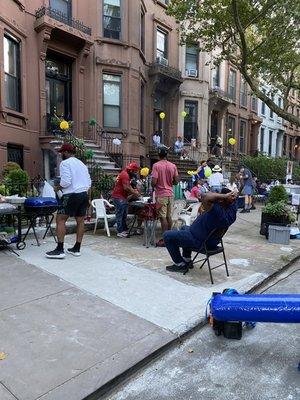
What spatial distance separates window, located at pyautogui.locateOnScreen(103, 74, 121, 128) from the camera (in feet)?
50.5

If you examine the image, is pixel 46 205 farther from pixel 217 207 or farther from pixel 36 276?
pixel 217 207

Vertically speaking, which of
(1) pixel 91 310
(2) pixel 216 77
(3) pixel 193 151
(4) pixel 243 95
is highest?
(2) pixel 216 77

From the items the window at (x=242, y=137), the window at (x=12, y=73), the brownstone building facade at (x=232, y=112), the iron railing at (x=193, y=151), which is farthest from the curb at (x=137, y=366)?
the window at (x=242, y=137)

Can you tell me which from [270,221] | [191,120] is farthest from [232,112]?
[270,221]

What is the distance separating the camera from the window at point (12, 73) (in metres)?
11.7

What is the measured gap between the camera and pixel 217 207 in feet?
15.6

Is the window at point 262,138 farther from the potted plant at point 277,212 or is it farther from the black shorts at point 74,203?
the black shorts at point 74,203

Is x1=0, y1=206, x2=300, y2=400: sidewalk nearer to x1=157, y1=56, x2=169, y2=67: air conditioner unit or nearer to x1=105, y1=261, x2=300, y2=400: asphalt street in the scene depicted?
x1=105, y1=261, x2=300, y2=400: asphalt street

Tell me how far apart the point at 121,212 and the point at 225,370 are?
4967 millimetres

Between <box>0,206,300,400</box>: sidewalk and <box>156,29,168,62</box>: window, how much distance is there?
15.0m

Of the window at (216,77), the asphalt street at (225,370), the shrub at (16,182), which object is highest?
the window at (216,77)

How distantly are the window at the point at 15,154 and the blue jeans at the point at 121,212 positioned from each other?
605cm

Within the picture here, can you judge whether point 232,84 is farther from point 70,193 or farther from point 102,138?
point 70,193

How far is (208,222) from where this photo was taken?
4848 mm
